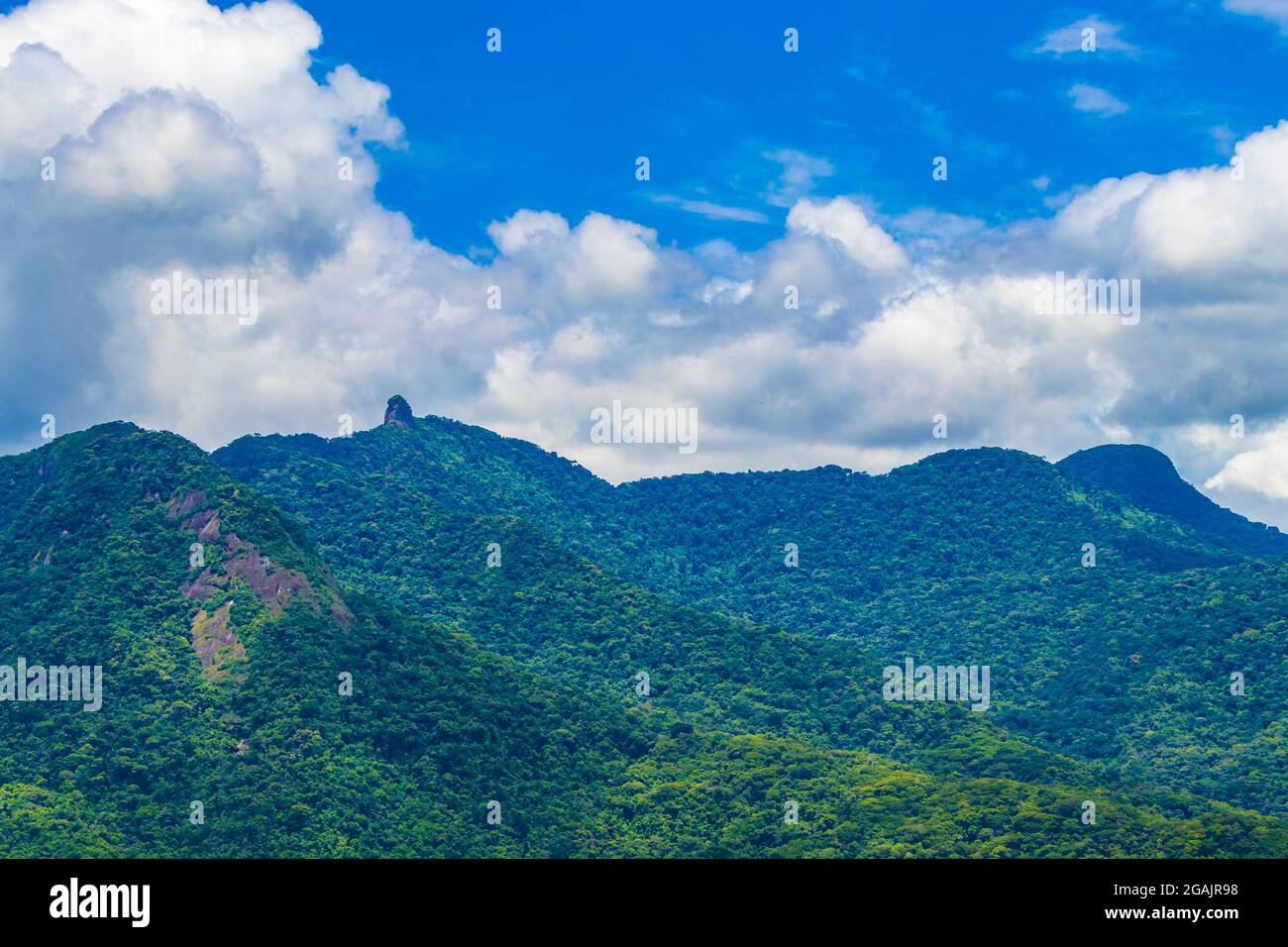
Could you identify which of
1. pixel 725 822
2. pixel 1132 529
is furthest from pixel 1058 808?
pixel 1132 529

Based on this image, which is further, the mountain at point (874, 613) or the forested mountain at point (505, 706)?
the mountain at point (874, 613)

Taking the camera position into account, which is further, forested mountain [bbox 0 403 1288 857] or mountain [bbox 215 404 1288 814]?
mountain [bbox 215 404 1288 814]

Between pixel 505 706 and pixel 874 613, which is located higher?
pixel 874 613
